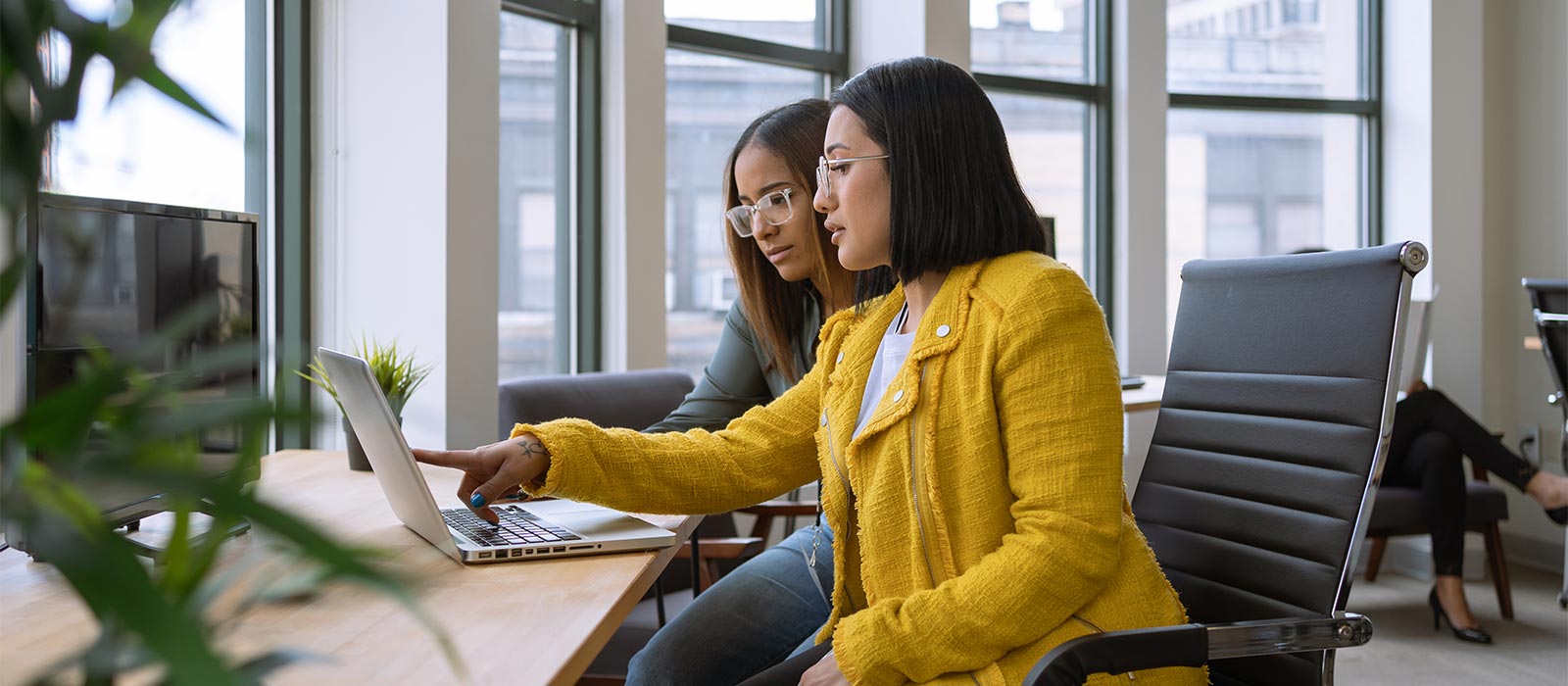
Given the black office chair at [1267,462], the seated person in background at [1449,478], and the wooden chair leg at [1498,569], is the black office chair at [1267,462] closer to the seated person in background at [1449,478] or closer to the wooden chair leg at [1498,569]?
the seated person in background at [1449,478]

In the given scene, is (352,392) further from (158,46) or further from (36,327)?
(158,46)

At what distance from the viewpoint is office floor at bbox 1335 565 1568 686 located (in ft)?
11.0

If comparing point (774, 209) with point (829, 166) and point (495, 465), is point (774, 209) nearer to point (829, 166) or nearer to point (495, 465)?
point (829, 166)

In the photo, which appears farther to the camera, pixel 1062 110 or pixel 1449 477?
pixel 1062 110

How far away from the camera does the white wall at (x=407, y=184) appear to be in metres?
2.89

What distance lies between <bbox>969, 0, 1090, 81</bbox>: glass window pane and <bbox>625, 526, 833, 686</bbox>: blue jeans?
10.8ft

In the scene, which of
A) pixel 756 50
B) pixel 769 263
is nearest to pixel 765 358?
pixel 769 263

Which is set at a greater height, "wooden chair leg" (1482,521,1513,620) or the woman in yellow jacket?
the woman in yellow jacket

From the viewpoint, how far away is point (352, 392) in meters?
1.45

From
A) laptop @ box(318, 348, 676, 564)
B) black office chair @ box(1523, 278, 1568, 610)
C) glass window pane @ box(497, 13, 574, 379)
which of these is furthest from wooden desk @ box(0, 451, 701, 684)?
black office chair @ box(1523, 278, 1568, 610)

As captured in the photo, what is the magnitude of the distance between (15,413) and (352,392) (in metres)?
1.18

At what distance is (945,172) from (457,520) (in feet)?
2.69

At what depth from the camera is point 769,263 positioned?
6.91 feet

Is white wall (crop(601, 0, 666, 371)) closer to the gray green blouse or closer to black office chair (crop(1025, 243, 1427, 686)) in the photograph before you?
the gray green blouse
